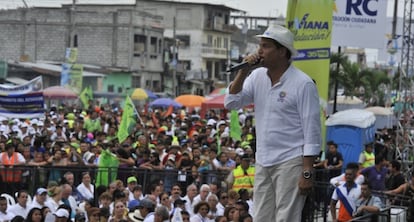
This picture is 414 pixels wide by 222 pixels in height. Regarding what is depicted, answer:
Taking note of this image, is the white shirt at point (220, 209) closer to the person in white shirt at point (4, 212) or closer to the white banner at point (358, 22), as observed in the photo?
the person in white shirt at point (4, 212)

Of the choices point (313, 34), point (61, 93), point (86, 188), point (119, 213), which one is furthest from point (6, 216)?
point (61, 93)

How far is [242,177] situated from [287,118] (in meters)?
9.74

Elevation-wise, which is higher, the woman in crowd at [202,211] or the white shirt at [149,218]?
the white shirt at [149,218]

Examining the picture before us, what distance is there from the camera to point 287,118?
6047 millimetres

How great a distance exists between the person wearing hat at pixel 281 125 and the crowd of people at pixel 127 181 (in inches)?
246

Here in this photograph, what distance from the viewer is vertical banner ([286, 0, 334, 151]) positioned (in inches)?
632

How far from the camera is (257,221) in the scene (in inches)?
243


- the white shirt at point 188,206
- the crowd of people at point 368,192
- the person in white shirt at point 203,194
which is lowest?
the white shirt at point 188,206

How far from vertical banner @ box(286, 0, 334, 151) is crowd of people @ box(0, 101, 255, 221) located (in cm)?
180

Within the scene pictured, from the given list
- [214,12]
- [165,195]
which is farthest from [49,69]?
[165,195]

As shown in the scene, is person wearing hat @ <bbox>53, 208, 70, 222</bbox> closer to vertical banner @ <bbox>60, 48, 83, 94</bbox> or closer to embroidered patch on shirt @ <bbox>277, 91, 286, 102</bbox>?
embroidered patch on shirt @ <bbox>277, 91, 286, 102</bbox>

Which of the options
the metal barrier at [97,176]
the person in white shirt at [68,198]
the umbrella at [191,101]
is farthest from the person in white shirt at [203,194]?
the umbrella at [191,101]

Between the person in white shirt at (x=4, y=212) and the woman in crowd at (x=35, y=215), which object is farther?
the person in white shirt at (x=4, y=212)

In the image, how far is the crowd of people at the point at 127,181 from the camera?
44.4ft
